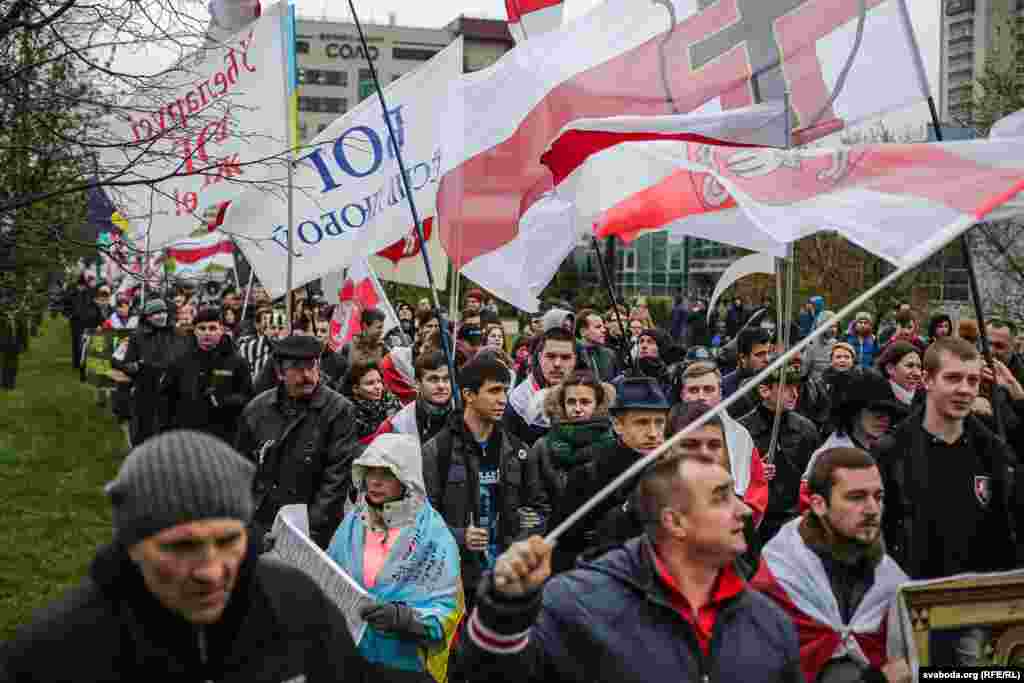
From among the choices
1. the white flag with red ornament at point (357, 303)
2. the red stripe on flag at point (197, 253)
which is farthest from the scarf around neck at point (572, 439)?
the red stripe on flag at point (197, 253)

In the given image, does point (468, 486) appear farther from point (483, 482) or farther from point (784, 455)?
point (784, 455)

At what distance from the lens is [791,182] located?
532 centimetres

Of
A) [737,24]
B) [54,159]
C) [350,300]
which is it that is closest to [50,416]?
[350,300]

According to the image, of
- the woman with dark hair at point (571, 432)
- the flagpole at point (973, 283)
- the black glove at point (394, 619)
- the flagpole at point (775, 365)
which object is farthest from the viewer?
the woman with dark hair at point (571, 432)

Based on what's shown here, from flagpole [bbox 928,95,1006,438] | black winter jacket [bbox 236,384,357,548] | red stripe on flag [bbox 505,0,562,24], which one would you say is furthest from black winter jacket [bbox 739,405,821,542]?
red stripe on flag [bbox 505,0,562,24]

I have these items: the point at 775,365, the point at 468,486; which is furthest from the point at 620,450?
the point at 775,365

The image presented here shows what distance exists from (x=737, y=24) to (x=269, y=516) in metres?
3.67

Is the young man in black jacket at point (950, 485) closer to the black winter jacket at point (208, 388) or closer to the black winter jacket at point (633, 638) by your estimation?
the black winter jacket at point (633, 638)

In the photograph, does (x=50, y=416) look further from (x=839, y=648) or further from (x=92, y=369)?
(x=839, y=648)

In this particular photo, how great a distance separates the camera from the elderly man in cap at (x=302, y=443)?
6.84 meters

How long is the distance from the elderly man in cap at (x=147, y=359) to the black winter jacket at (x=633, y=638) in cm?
892

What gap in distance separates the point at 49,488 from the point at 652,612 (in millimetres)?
10762

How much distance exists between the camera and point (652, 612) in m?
3.34

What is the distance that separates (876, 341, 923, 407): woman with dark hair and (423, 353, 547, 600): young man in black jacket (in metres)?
3.13
